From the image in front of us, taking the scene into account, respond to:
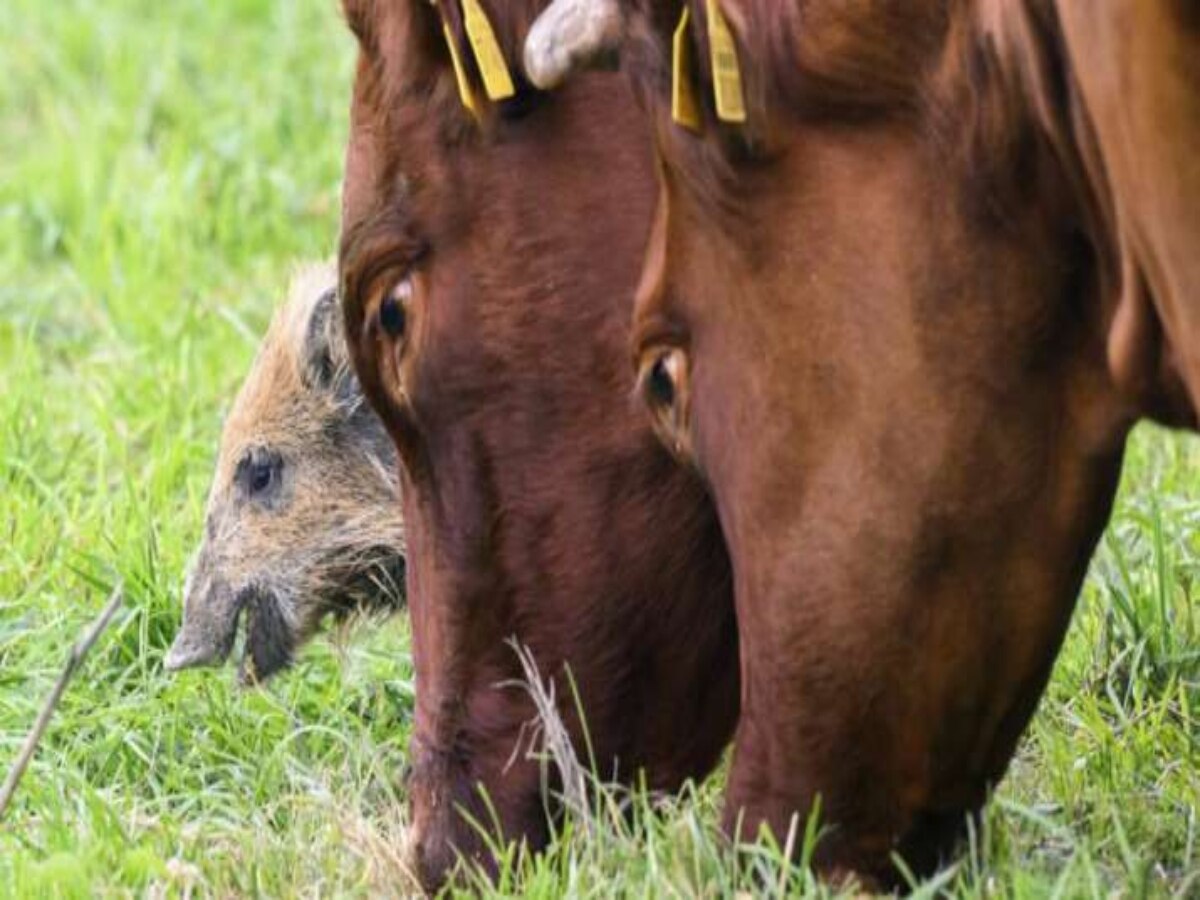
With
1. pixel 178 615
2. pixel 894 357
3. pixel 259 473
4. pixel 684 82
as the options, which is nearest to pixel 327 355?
pixel 259 473

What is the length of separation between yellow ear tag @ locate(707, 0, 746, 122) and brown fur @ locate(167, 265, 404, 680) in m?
2.07

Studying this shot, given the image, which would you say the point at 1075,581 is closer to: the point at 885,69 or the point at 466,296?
the point at 885,69

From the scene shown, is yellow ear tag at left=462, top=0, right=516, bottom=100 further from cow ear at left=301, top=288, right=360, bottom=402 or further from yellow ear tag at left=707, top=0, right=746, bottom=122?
cow ear at left=301, top=288, right=360, bottom=402

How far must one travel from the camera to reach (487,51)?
4.70 meters

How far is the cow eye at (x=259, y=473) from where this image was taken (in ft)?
21.0

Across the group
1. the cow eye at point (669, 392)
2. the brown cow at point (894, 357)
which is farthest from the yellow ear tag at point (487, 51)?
the cow eye at point (669, 392)

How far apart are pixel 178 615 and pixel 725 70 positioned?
2446mm

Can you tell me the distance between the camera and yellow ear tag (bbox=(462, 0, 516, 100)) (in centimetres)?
469

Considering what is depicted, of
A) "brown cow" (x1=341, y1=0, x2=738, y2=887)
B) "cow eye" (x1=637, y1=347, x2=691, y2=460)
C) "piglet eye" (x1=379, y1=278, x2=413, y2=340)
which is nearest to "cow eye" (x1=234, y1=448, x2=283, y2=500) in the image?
"brown cow" (x1=341, y1=0, x2=738, y2=887)

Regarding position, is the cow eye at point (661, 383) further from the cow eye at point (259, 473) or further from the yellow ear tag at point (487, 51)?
the cow eye at point (259, 473)

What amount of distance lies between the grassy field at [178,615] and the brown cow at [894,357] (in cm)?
23

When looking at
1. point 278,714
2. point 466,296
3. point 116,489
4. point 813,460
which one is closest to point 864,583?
point 813,460

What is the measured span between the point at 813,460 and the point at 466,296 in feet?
2.55

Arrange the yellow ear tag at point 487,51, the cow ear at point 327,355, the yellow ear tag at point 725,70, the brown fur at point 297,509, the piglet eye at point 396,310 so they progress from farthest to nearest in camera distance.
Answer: the cow ear at point 327,355 → the brown fur at point 297,509 → the piglet eye at point 396,310 → the yellow ear tag at point 487,51 → the yellow ear tag at point 725,70
